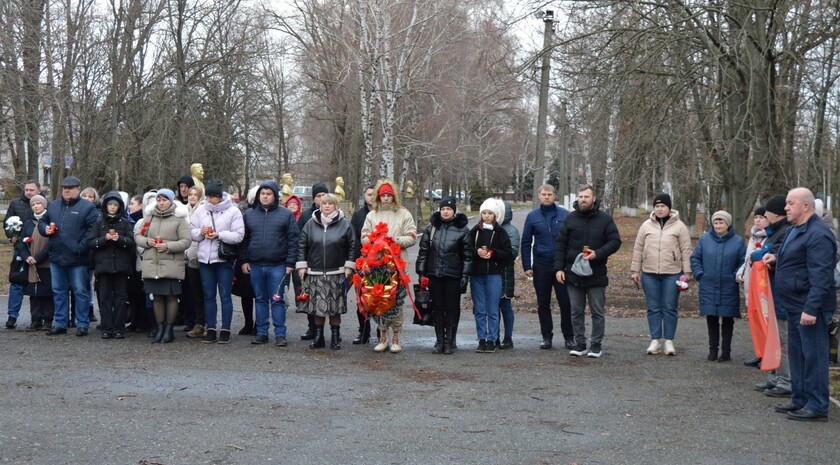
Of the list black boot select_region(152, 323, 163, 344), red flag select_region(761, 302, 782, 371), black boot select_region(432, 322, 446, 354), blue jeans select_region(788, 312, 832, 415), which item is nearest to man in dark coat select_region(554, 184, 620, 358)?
black boot select_region(432, 322, 446, 354)

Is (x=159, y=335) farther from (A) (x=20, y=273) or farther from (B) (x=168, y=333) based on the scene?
(A) (x=20, y=273)

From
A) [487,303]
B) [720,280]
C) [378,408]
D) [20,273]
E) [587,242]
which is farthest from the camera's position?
[20,273]

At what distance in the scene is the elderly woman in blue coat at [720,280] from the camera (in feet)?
33.9

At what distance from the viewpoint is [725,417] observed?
7.60 metres

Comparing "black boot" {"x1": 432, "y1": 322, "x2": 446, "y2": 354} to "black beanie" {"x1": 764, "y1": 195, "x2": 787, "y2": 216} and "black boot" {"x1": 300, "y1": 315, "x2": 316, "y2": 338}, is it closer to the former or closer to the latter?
"black boot" {"x1": 300, "y1": 315, "x2": 316, "y2": 338}

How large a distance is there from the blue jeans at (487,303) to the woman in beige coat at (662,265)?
1608 mm

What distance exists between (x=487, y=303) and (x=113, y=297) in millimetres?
4577

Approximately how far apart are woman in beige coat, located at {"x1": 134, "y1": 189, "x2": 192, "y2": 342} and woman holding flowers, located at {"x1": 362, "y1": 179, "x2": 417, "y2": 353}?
2.24 metres

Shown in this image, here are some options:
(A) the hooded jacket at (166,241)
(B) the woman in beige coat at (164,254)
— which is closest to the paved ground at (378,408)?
(B) the woman in beige coat at (164,254)

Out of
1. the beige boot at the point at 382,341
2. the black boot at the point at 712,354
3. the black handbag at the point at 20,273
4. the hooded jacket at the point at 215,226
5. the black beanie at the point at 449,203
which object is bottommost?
the black boot at the point at 712,354

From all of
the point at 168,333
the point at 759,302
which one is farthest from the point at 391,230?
the point at 759,302

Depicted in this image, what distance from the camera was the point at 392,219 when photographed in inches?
428

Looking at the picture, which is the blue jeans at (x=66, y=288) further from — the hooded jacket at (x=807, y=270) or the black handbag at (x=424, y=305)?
the hooded jacket at (x=807, y=270)

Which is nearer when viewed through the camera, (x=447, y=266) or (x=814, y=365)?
(x=814, y=365)
